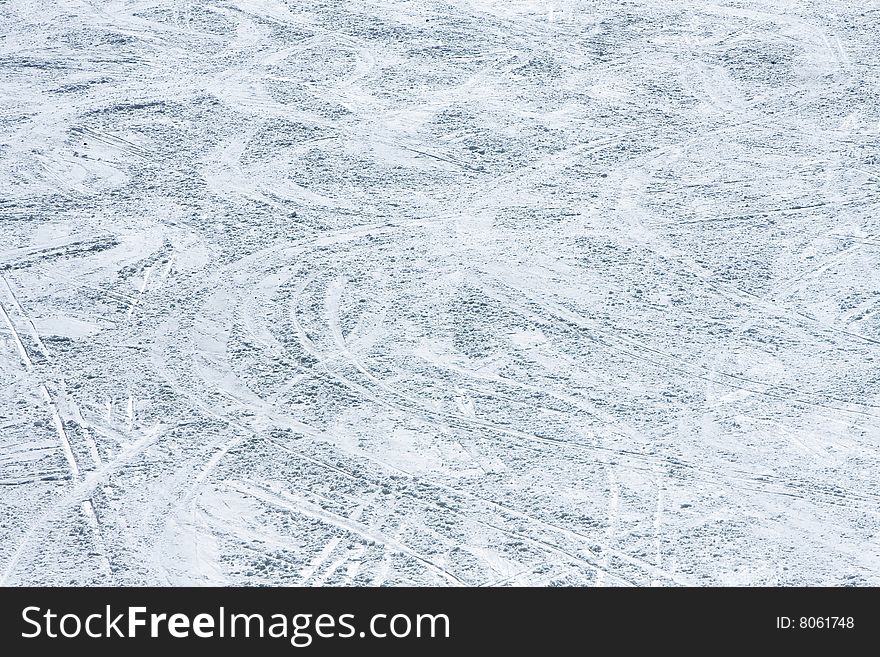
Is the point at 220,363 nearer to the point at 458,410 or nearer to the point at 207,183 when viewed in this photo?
the point at 458,410

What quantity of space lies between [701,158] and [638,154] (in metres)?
0.41

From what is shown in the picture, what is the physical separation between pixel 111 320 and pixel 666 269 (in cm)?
307

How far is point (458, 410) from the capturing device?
5.72 metres

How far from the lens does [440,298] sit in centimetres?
654

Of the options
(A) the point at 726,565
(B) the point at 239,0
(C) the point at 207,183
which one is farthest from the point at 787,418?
(B) the point at 239,0

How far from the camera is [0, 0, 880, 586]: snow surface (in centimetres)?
504

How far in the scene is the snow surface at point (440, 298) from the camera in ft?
16.5

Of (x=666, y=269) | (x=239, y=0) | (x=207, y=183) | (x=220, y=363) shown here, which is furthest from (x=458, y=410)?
(x=239, y=0)
